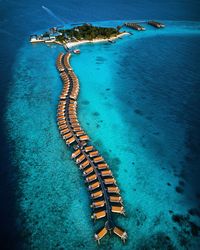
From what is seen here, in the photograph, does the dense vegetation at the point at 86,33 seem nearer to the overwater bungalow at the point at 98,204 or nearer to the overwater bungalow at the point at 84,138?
the overwater bungalow at the point at 84,138

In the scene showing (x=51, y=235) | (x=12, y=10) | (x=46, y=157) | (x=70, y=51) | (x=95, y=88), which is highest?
(x=12, y=10)

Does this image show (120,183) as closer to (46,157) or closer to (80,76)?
(46,157)

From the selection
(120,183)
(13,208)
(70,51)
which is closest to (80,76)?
(70,51)

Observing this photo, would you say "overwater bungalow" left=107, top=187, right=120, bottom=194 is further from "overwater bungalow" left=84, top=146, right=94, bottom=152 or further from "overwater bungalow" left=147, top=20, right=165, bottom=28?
"overwater bungalow" left=147, top=20, right=165, bottom=28

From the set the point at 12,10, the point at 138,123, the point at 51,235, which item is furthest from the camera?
the point at 12,10

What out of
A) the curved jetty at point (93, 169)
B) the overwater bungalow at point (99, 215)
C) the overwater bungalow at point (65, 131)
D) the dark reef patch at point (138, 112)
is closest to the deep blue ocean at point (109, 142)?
the dark reef patch at point (138, 112)

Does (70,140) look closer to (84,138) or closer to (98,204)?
(84,138)

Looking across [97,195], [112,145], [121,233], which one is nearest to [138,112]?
[112,145]
